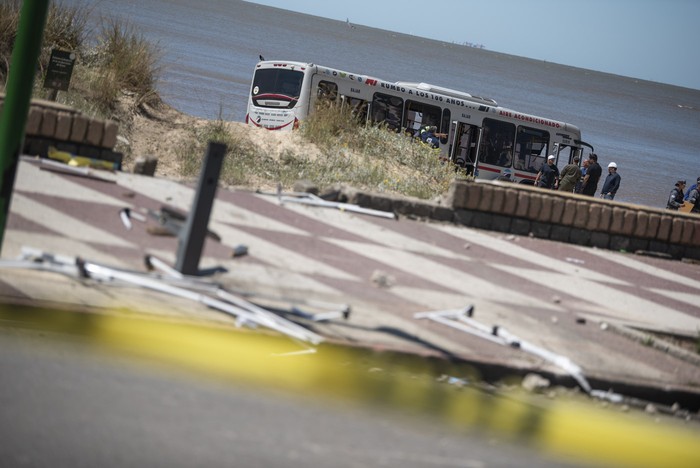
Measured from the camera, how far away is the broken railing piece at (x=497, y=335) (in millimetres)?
7723

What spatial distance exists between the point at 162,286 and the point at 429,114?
2423 cm

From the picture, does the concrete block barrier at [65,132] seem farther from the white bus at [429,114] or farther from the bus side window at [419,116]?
the bus side window at [419,116]

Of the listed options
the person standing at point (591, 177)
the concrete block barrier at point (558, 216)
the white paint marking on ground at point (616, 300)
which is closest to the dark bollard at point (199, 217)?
the white paint marking on ground at point (616, 300)

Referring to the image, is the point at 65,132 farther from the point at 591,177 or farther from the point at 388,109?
the point at 388,109

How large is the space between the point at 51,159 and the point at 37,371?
5.90 m

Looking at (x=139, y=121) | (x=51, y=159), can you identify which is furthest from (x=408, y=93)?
(x=51, y=159)

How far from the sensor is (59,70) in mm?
15773

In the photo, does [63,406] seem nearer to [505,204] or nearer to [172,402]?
[172,402]

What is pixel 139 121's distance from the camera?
21.1 meters

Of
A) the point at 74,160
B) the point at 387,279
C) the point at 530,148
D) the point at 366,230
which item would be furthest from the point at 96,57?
the point at 530,148

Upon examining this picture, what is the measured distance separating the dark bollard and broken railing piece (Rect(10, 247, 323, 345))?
0.29m

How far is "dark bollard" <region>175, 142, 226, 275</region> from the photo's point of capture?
772 centimetres

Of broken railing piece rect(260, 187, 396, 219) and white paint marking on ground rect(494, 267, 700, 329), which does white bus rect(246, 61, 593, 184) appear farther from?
white paint marking on ground rect(494, 267, 700, 329)

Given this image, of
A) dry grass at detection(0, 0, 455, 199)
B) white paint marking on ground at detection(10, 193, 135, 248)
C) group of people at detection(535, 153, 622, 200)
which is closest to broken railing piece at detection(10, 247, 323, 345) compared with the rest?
white paint marking on ground at detection(10, 193, 135, 248)
